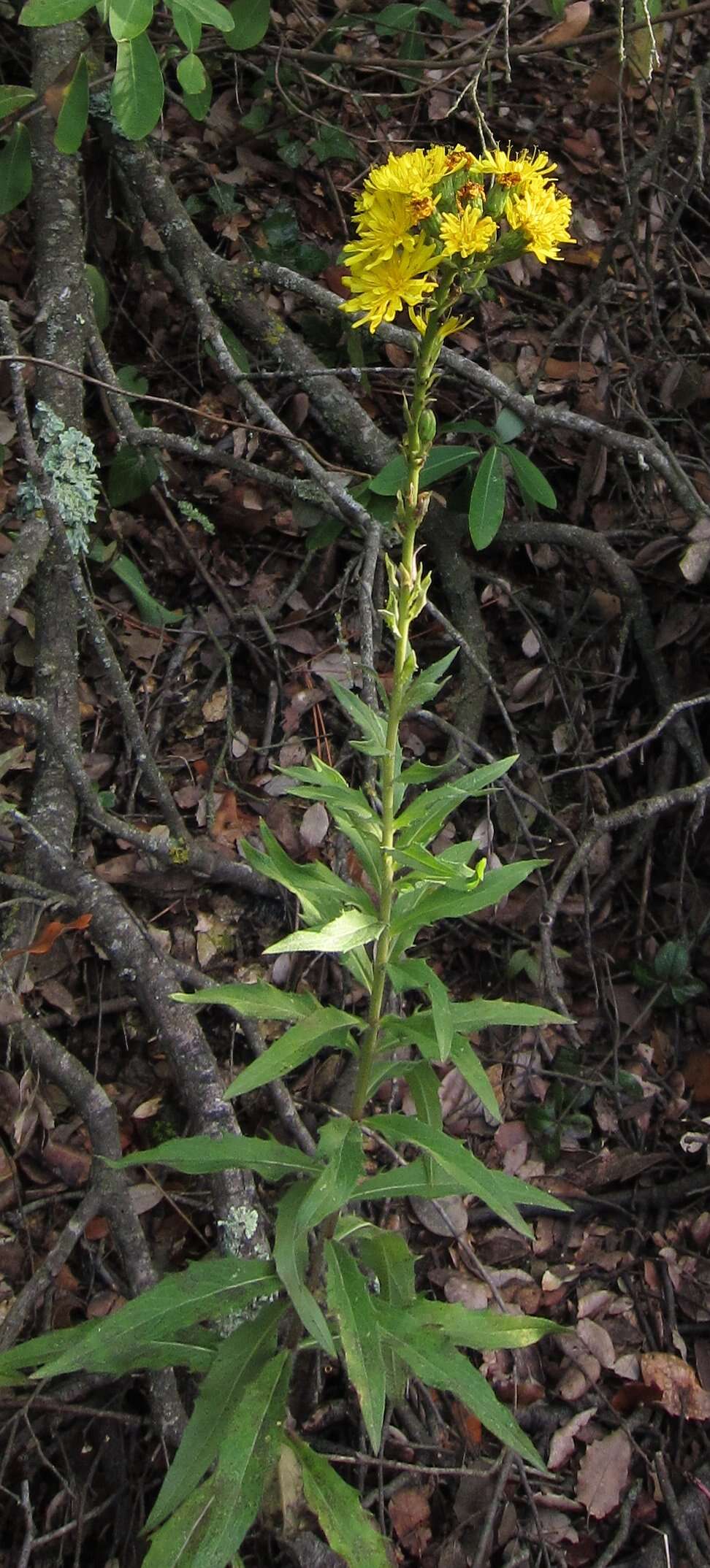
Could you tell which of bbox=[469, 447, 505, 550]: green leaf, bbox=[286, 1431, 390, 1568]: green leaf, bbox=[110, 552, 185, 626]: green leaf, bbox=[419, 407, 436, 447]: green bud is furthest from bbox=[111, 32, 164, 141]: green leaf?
bbox=[286, 1431, 390, 1568]: green leaf

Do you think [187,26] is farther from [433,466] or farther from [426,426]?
[426,426]

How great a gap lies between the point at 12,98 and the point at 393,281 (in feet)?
5.03

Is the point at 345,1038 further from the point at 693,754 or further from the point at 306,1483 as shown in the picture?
the point at 693,754

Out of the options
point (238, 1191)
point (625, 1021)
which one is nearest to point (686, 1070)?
point (625, 1021)

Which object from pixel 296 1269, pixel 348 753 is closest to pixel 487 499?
pixel 348 753

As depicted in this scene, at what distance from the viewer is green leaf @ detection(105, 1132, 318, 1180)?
1.66 metres

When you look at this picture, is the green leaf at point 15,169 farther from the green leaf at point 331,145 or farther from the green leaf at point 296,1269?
the green leaf at point 296,1269

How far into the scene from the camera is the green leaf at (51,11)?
1938mm

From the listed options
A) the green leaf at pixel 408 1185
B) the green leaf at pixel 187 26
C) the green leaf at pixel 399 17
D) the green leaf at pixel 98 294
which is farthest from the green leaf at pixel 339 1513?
the green leaf at pixel 399 17

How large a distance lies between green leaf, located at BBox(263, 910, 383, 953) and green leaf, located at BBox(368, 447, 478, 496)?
1.37 metres

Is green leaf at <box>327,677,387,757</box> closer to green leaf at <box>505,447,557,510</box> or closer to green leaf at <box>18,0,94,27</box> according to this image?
green leaf at <box>505,447,557,510</box>

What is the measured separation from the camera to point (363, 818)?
1.66 metres

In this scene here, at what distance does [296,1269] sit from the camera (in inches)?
62.2

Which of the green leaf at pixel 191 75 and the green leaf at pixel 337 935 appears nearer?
the green leaf at pixel 337 935
